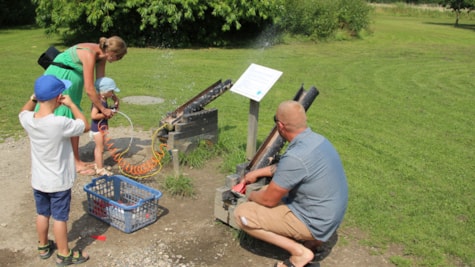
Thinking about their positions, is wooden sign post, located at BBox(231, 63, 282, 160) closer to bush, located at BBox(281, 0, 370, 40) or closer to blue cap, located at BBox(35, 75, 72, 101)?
blue cap, located at BBox(35, 75, 72, 101)

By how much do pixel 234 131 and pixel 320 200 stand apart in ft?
13.5

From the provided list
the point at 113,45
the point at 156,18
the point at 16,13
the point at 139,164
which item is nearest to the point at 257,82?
the point at 113,45

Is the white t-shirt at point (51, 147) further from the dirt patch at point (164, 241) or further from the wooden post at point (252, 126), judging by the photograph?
the wooden post at point (252, 126)

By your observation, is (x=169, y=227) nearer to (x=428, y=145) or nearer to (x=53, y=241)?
(x=53, y=241)

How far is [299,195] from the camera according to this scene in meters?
3.65

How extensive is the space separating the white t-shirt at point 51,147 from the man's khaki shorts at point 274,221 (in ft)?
4.86

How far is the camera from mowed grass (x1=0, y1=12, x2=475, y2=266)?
4906mm

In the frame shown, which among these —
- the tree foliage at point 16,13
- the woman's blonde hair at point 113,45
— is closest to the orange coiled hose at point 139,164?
the woman's blonde hair at point 113,45

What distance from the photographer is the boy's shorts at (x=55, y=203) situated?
369cm

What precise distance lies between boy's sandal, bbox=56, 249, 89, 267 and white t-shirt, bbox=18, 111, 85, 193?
0.64 metres

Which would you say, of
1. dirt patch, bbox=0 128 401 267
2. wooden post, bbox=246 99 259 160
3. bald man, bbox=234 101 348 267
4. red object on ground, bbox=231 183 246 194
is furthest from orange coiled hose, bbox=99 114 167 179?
bald man, bbox=234 101 348 267

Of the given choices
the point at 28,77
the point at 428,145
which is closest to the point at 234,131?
the point at 428,145

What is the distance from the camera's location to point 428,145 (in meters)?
7.44

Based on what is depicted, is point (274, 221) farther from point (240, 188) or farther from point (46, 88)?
point (46, 88)
